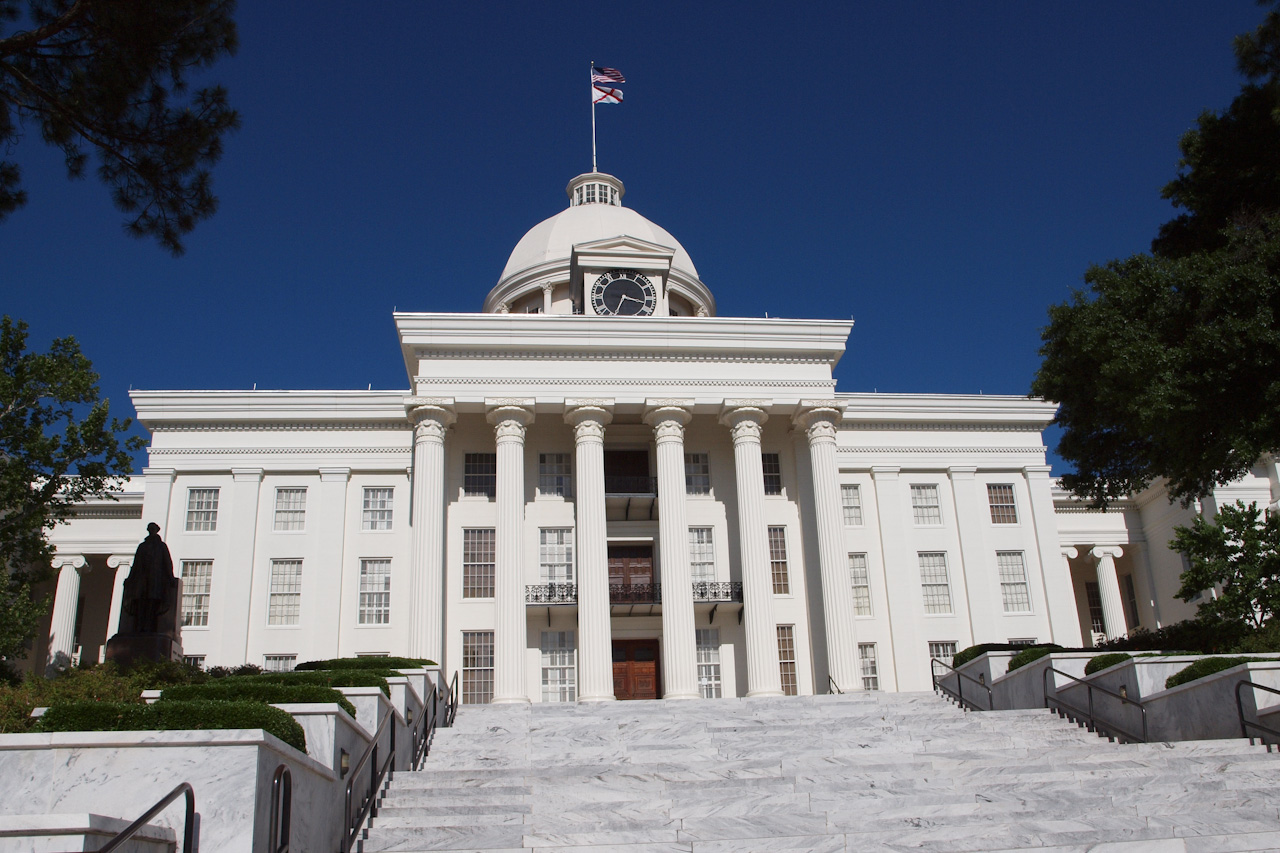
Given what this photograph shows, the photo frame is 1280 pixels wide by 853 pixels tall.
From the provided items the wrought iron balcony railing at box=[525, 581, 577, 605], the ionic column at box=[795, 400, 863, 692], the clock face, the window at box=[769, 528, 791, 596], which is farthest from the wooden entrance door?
the clock face

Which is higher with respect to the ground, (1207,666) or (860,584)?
(860,584)

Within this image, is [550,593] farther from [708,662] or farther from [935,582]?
[935,582]

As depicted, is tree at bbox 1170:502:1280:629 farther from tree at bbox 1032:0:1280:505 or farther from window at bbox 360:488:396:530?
window at bbox 360:488:396:530

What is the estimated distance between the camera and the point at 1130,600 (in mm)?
47000

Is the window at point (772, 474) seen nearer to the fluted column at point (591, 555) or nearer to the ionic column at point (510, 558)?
the fluted column at point (591, 555)

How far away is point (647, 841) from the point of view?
1273cm

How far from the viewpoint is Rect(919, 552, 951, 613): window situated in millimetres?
37500

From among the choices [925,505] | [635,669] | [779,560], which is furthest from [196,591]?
[925,505]

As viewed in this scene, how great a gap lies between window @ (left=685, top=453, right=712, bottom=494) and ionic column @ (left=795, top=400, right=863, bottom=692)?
3.48 m

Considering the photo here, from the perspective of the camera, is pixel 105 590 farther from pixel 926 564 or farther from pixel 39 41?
pixel 39 41

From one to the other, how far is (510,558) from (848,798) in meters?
18.7

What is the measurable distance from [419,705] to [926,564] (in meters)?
22.1

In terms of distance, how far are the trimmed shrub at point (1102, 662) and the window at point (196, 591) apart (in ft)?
86.5

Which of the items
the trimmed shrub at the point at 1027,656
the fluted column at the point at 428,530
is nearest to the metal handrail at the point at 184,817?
the trimmed shrub at the point at 1027,656
